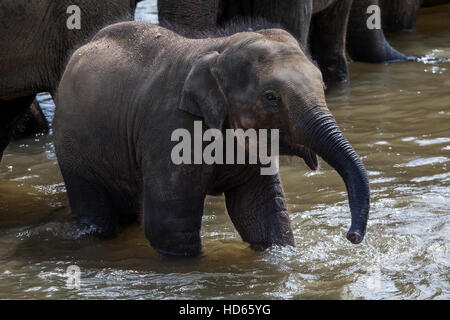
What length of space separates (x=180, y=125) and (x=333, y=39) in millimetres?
4960

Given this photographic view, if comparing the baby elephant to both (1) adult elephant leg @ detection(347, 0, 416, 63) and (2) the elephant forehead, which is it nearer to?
(2) the elephant forehead

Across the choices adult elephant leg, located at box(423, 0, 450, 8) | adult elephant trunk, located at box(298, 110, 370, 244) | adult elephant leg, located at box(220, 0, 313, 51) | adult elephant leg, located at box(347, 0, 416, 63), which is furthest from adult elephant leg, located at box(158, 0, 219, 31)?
adult elephant leg, located at box(423, 0, 450, 8)

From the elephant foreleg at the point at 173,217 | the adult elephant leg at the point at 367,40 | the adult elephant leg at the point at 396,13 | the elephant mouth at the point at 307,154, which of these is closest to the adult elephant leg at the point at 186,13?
the elephant foreleg at the point at 173,217

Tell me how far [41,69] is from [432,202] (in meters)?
2.64

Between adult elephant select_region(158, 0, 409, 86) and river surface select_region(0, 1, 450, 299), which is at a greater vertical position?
adult elephant select_region(158, 0, 409, 86)

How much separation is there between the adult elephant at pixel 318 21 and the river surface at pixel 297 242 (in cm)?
97

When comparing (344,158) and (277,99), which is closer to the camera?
(344,158)

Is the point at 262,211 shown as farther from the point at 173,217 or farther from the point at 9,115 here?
the point at 9,115

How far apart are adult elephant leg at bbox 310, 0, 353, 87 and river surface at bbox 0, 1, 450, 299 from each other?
1.33 m

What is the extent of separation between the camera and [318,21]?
31.8 ft

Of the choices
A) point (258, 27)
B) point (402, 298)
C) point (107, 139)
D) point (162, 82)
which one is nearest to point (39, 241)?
point (107, 139)

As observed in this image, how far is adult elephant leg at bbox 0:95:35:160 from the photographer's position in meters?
6.83

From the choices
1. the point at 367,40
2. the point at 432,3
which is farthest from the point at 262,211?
the point at 432,3
